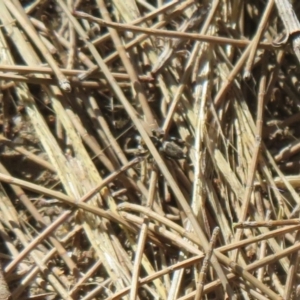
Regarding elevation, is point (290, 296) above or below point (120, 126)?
below

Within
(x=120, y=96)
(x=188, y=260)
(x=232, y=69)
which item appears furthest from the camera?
(x=232, y=69)

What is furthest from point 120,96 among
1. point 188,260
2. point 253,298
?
point 253,298

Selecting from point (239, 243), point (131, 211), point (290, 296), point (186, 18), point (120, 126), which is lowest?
point (290, 296)

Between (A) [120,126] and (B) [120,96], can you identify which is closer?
(B) [120,96]

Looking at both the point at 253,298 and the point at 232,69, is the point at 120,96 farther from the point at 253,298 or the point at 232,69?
the point at 253,298

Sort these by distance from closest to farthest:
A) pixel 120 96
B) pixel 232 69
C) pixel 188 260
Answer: pixel 188 260, pixel 120 96, pixel 232 69

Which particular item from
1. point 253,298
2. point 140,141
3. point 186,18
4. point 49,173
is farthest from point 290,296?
point 186,18
